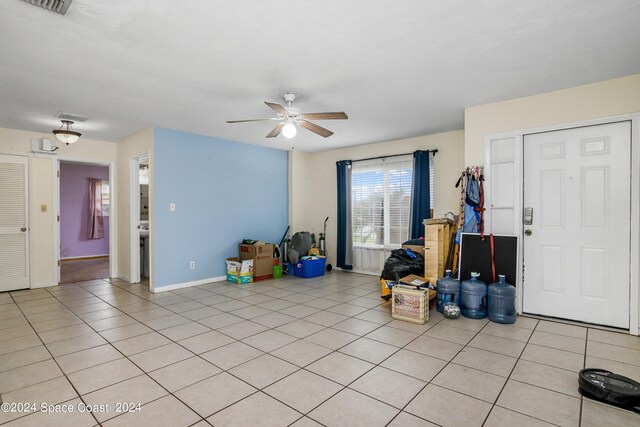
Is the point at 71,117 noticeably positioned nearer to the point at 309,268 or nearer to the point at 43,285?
the point at 43,285

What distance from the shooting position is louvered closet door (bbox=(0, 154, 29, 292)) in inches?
203

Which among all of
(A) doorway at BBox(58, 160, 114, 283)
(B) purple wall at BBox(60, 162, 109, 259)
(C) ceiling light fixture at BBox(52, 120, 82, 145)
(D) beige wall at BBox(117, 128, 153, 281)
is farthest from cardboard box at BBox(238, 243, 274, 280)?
(B) purple wall at BBox(60, 162, 109, 259)

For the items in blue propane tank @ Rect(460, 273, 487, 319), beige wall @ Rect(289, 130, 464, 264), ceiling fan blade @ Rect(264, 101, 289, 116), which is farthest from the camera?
beige wall @ Rect(289, 130, 464, 264)

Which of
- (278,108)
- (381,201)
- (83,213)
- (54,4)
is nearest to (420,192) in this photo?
(381,201)

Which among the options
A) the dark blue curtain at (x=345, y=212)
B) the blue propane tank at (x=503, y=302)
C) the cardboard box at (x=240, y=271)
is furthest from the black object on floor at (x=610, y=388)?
the cardboard box at (x=240, y=271)

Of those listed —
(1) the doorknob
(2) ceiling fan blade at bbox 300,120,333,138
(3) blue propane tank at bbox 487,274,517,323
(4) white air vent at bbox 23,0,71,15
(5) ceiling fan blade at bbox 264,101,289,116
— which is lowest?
(3) blue propane tank at bbox 487,274,517,323

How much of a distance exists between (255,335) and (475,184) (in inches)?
125

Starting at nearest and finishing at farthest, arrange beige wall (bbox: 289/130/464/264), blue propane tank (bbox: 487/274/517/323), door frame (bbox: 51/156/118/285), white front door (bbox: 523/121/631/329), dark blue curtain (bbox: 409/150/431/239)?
white front door (bbox: 523/121/631/329)
blue propane tank (bbox: 487/274/517/323)
dark blue curtain (bbox: 409/150/431/239)
door frame (bbox: 51/156/118/285)
beige wall (bbox: 289/130/464/264)

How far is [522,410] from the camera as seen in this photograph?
2.06 meters

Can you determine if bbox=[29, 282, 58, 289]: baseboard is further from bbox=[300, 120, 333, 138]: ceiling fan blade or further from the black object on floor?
the black object on floor

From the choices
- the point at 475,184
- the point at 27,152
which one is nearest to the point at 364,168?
the point at 475,184

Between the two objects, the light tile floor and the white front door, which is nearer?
the light tile floor

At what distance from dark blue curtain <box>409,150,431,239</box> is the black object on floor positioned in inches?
135

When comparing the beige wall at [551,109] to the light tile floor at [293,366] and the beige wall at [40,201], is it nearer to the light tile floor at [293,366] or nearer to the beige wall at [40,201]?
the light tile floor at [293,366]
